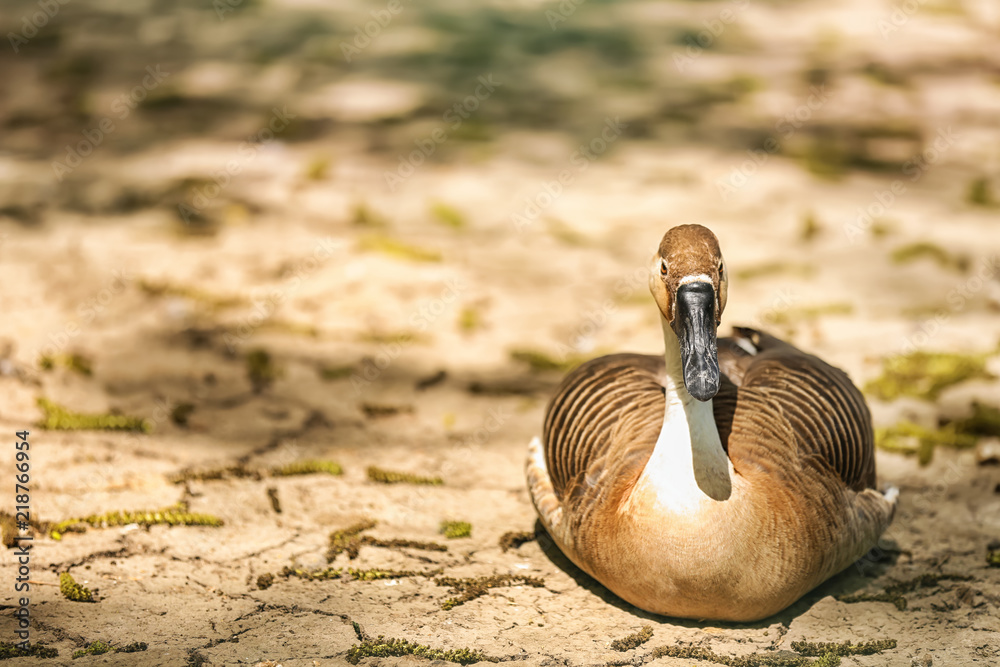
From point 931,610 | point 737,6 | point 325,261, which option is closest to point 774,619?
point 931,610

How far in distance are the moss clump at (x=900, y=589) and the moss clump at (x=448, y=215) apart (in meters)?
4.44

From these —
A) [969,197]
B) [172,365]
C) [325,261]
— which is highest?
[969,197]

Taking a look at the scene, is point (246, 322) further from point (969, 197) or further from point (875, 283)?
point (969, 197)

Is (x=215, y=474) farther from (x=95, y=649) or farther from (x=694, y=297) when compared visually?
(x=694, y=297)

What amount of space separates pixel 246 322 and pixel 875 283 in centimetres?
419

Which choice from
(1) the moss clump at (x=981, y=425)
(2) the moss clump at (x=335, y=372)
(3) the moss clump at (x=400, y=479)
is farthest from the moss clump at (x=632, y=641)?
(2) the moss clump at (x=335, y=372)

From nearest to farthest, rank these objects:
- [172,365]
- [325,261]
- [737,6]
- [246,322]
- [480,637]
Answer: [480,637] → [172,365] → [246,322] → [325,261] → [737,6]

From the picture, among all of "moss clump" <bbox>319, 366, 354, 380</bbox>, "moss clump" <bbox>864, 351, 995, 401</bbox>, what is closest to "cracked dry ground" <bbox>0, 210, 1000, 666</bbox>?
"moss clump" <bbox>319, 366, 354, 380</bbox>

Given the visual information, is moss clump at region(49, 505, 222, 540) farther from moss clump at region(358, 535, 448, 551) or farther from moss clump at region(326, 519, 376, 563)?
moss clump at region(358, 535, 448, 551)

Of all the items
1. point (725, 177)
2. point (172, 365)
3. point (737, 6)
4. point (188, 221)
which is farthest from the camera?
point (737, 6)

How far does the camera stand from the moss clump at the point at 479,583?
386 centimetres

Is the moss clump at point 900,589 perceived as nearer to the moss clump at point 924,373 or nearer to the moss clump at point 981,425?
→ the moss clump at point 981,425

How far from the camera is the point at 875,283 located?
6.64 metres

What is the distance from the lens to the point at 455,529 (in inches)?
172
